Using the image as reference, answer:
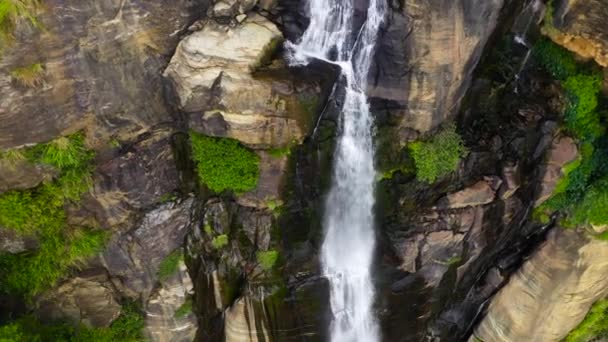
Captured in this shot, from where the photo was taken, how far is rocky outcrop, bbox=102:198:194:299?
34.0ft

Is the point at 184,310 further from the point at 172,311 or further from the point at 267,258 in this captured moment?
the point at 267,258

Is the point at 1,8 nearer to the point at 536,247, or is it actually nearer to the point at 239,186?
the point at 239,186

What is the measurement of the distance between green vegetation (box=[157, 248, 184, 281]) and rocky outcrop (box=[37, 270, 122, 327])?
1.25 metres

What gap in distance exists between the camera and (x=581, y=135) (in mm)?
9938

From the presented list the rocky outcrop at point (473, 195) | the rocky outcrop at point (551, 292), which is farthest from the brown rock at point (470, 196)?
the rocky outcrop at point (551, 292)

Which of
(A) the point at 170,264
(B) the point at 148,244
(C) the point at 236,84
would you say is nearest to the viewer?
(C) the point at 236,84

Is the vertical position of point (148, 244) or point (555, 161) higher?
point (555, 161)

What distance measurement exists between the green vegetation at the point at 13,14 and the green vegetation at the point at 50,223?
2096 millimetres

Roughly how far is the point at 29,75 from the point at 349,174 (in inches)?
245

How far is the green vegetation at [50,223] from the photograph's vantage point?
30.3 feet

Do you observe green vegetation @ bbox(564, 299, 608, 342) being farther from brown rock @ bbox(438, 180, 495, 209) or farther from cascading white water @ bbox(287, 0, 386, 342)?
cascading white water @ bbox(287, 0, 386, 342)

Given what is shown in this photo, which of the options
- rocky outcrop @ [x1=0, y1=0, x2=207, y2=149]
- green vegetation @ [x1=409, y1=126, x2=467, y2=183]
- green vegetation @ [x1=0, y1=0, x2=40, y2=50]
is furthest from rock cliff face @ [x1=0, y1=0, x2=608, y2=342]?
green vegetation @ [x1=409, y1=126, x2=467, y2=183]

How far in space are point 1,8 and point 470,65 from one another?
836 cm

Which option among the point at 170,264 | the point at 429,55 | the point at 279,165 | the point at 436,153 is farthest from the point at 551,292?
the point at 170,264
